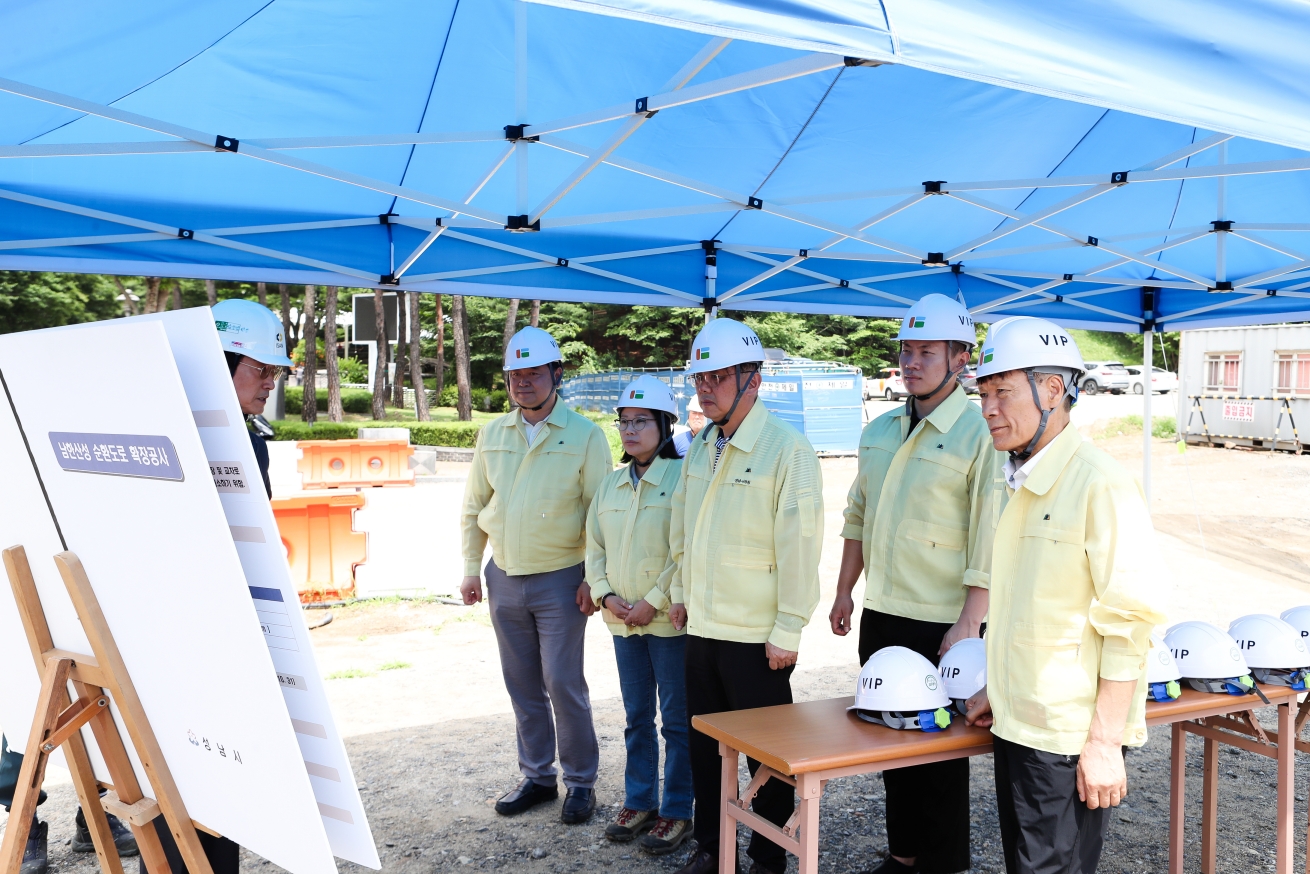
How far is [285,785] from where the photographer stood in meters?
1.78

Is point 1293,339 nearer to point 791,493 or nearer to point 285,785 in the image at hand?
point 791,493

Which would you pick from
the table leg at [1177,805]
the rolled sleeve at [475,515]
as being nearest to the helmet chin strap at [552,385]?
the rolled sleeve at [475,515]

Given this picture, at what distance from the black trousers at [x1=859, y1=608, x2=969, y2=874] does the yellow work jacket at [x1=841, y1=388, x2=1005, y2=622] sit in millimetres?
68

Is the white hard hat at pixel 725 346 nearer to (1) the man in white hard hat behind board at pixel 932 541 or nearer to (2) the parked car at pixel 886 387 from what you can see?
(1) the man in white hard hat behind board at pixel 932 541

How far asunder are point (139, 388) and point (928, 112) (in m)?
3.78

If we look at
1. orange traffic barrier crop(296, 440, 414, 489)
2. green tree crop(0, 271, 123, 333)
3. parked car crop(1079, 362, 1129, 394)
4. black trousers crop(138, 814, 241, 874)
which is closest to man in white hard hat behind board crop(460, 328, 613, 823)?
black trousers crop(138, 814, 241, 874)

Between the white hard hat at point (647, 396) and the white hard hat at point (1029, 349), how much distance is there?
1687 mm

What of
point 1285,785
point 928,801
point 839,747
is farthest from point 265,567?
point 1285,785

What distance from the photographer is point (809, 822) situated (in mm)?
2639

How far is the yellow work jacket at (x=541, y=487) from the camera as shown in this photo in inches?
166

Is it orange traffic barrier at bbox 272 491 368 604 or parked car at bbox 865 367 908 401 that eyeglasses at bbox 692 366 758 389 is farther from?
parked car at bbox 865 367 908 401

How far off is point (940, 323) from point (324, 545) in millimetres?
6808

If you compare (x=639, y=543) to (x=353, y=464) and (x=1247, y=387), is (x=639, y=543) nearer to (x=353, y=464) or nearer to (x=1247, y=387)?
(x=353, y=464)

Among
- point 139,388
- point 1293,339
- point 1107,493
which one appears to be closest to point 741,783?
point 1107,493
